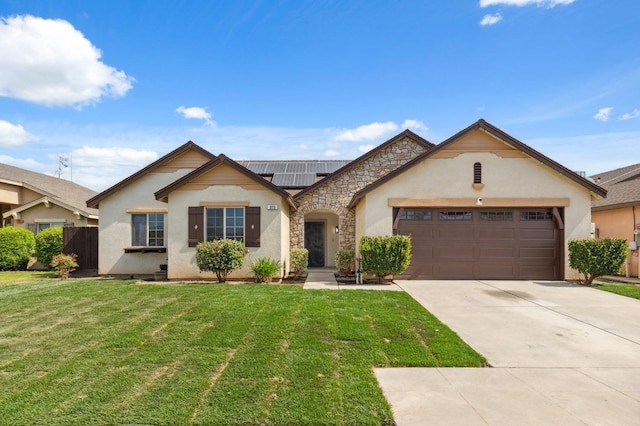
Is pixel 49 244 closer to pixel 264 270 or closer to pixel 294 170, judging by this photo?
pixel 264 270

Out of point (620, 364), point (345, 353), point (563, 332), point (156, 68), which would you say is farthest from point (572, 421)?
point (156, 68)

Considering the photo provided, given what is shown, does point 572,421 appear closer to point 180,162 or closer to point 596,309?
point 596,309

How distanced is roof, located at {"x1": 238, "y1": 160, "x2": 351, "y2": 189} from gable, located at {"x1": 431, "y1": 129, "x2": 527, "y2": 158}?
722 cm

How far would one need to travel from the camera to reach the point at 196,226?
12.4m

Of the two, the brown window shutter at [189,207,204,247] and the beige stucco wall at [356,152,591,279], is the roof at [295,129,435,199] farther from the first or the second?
the brown window shutter at [189,207,204,247]

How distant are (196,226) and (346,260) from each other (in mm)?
5814

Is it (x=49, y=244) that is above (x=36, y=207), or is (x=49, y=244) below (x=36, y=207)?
below

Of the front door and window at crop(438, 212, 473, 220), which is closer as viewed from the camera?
window at crop(438, 212, 473, 220)

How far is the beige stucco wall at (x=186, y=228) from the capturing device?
12461mm

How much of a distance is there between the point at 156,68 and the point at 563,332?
15.9 meters

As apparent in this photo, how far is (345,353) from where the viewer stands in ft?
16.8

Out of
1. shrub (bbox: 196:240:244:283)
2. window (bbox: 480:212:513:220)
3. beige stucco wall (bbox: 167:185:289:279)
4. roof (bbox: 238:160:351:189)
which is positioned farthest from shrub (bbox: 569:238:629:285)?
shrub (bbox: 196:240:244:283)

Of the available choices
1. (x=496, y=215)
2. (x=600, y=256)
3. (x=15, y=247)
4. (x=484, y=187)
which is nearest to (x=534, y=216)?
(x=496, y=215)

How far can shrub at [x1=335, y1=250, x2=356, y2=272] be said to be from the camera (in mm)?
13781
